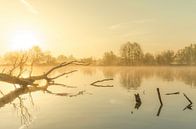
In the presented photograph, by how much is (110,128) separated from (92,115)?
5754 mm

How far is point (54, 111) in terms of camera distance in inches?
1313

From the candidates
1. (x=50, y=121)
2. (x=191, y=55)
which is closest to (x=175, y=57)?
(x=191, y=55)

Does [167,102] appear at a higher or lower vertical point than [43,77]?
lower

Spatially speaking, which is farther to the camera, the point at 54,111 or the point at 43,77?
the point at 54,111

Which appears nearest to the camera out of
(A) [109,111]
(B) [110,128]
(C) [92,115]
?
(B) [110,128]

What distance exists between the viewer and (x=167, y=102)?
38.2 m

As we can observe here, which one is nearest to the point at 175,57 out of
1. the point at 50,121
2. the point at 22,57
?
the point at 50,121

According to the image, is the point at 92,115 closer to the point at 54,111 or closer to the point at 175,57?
the point at 54,111

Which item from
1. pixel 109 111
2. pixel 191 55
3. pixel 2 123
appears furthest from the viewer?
pixel 191 55

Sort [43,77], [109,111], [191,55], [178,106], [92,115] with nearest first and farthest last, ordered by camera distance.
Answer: [43,77]
[92,115]
[109,111]
[178,106]
[191,55]

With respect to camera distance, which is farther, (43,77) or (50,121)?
(50,121)

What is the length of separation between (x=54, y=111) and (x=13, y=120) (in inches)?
245

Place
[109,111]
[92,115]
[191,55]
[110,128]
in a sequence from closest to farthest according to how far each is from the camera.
Result: 1. [110,128]
2. [92,115]
3. [109,111]
4. [191,55]

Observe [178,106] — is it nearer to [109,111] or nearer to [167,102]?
[167,102]
